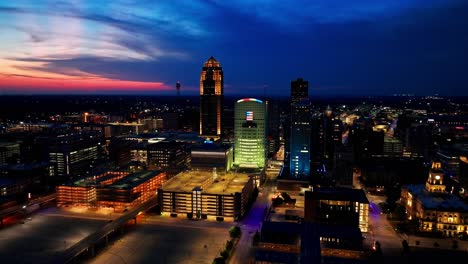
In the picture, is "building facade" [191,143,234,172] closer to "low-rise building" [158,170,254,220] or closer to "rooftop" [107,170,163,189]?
"rooftop" [107,170,163,189]

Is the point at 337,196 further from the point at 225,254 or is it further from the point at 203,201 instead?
the point at 203,201

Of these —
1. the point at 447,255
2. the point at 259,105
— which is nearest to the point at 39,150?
the point at 259,105

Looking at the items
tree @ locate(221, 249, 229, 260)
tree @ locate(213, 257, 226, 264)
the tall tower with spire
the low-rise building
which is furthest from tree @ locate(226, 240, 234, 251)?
the tall tower with spire

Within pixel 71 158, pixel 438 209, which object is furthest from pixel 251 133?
pixel 438 209

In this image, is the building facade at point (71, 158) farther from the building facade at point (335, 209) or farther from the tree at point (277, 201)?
the building facade at point (335, 209)

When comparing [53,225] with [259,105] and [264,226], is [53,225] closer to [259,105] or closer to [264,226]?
[264,226]
